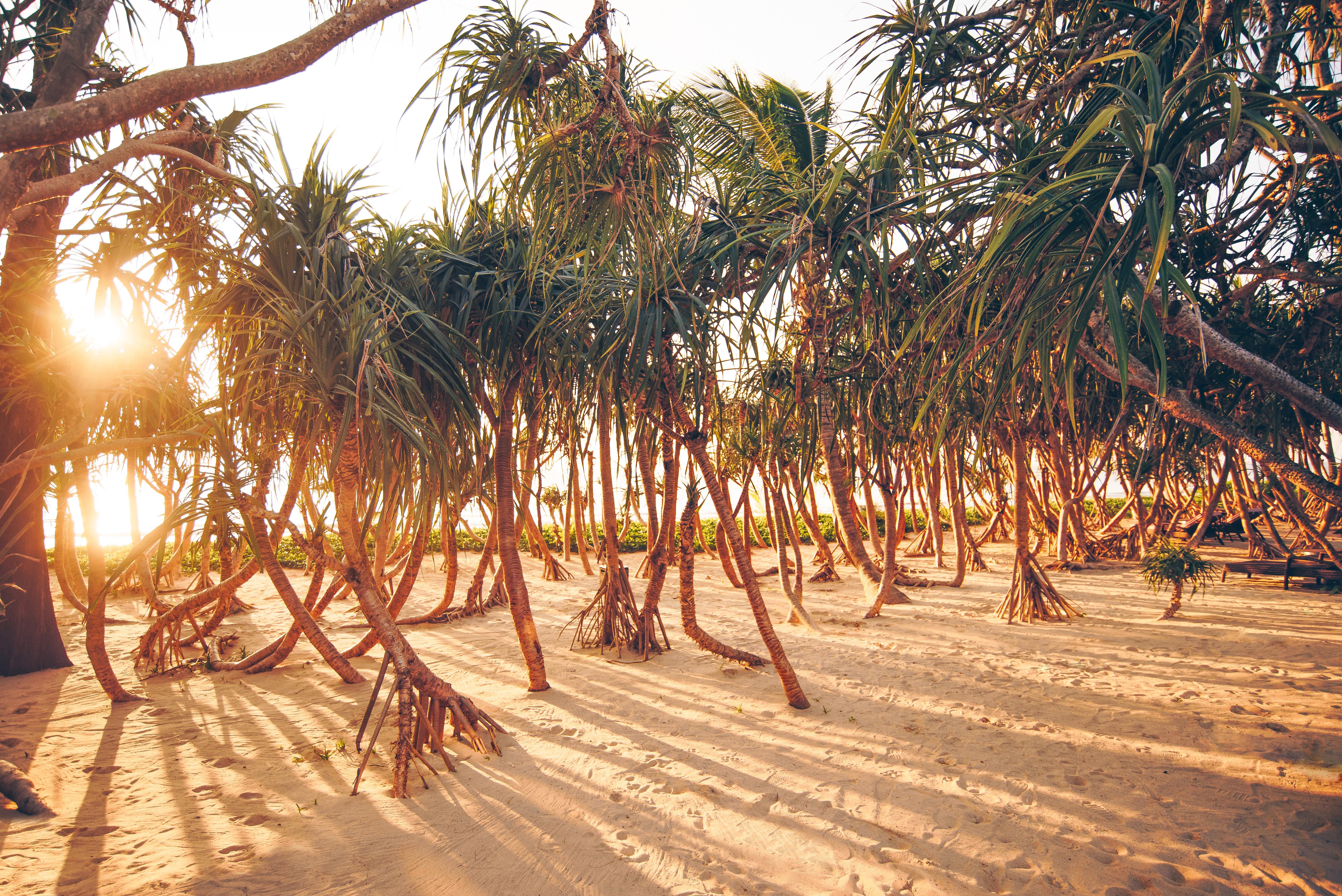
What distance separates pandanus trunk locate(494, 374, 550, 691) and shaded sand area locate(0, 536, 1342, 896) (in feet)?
0.96

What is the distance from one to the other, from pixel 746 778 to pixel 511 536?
2.17 metres

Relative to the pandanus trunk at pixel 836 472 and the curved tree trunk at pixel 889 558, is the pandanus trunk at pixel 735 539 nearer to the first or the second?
the pandanus trunk at pixel 836 472

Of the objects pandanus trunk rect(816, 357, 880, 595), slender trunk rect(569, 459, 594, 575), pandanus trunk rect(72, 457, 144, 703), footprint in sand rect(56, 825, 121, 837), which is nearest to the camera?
footprint in sand rect(56, 825, 121, 837)

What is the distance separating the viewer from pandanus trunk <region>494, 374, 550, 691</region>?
13.9 feet

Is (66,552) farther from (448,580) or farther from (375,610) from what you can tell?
(375,610)

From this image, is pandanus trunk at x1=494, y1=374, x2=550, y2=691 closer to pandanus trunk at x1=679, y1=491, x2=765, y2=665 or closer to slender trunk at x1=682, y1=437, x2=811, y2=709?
pandanus trunk at x1=679, y1=491, x2=765, y2=665

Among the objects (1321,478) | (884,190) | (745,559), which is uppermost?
(884,190)

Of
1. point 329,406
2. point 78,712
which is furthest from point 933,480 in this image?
point 78,712

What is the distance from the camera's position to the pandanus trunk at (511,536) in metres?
4.24

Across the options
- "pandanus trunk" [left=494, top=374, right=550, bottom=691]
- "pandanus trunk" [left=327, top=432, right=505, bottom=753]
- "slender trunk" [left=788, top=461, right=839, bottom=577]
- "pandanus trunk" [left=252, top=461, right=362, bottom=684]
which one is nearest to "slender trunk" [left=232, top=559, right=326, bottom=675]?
"pandanus trunk" [left=252, top=461, right=362, bottom=684]

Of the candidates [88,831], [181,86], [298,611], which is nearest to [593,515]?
[298,611]

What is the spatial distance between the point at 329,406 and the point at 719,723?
9.01ft

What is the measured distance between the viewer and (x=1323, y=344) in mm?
4246

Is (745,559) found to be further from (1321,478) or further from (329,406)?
(1321,478)
